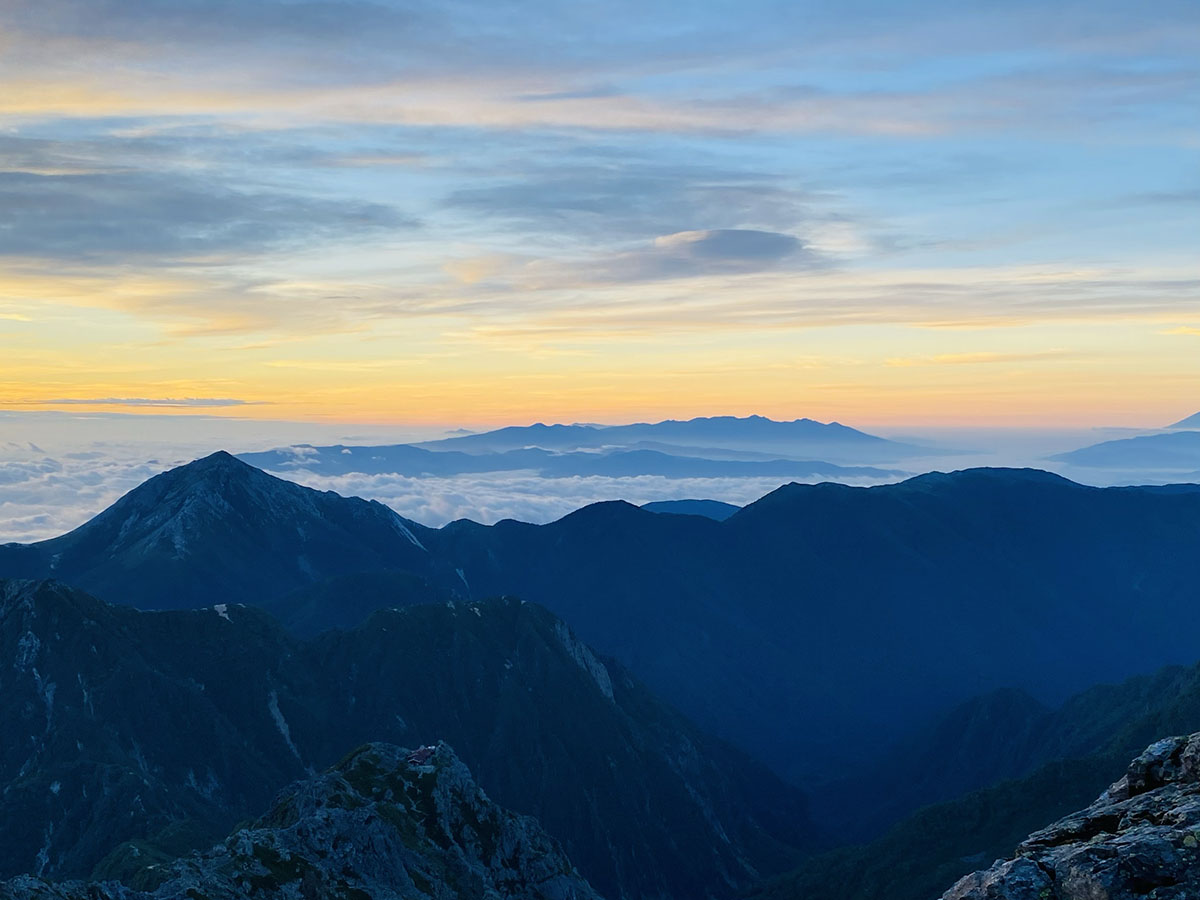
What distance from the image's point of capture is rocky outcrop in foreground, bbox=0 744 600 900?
128m

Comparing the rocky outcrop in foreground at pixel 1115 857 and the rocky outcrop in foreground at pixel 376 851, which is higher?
the rocky outcrop in foreground at pixel 1115 857

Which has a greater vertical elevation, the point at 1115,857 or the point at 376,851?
the point at 1115,857

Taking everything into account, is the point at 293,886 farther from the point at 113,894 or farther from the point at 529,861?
the point at 529,861

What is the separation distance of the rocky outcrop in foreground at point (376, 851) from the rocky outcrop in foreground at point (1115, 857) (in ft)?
321

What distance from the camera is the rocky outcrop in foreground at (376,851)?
12762 cm

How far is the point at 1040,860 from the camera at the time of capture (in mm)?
40844

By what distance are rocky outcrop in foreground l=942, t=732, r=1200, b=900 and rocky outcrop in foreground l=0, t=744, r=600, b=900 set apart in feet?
321

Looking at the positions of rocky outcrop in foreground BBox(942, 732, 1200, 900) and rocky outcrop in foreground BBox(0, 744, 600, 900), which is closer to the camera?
rocky outcrop in foreground BBox(942, 732, 1200, 900)

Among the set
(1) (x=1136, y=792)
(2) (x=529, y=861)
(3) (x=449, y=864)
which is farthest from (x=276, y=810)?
(1) (x=1136, y=792)

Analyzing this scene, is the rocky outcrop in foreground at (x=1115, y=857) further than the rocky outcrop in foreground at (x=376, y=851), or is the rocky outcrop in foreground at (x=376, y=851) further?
the rocky outcrop in foreground at (x=376, y=851)

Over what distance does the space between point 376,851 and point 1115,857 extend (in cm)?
13562

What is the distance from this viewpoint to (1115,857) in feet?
127

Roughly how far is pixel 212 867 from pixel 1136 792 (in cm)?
11497

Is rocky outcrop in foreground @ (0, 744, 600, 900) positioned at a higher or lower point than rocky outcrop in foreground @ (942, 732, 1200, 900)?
lower
